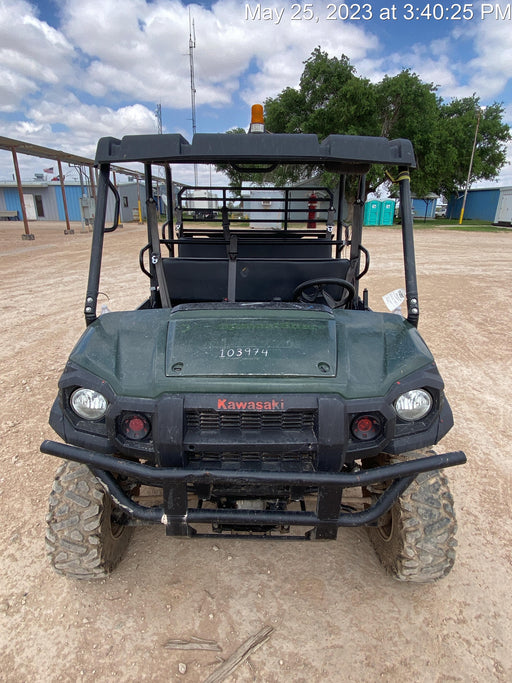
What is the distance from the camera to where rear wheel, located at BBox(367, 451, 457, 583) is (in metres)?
2.00

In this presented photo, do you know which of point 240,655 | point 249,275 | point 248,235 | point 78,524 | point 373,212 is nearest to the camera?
point 240,655

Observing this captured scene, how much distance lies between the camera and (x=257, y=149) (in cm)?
201

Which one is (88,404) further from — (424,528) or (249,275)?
(424,528)

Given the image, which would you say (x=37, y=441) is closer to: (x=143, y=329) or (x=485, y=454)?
(x=143, y=329)

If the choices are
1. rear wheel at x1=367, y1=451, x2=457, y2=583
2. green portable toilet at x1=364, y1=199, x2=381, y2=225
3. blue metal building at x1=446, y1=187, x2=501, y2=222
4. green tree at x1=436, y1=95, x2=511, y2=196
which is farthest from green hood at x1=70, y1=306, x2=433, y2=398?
blue metal building at x1=446, y1=187, x2=501, y2=222

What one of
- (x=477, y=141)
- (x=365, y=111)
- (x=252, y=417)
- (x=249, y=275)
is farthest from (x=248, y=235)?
(x=477, y=141)

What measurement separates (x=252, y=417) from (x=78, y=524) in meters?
0.99

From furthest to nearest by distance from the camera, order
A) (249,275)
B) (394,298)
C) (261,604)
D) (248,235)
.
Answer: (248,235)
(249,275)
(394,298)
(261,604)

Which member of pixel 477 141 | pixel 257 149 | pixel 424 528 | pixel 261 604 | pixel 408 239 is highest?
pixel 477 141

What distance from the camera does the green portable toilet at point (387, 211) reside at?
29391 mm

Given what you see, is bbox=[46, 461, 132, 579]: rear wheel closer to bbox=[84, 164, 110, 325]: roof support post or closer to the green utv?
the green utv

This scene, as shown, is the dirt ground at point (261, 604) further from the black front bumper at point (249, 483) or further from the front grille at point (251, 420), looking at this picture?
the front grille at point (251, 420)

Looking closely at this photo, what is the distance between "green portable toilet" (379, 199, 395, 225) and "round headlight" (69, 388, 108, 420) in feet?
99.5

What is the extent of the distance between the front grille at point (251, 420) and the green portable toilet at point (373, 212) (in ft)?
98.3
